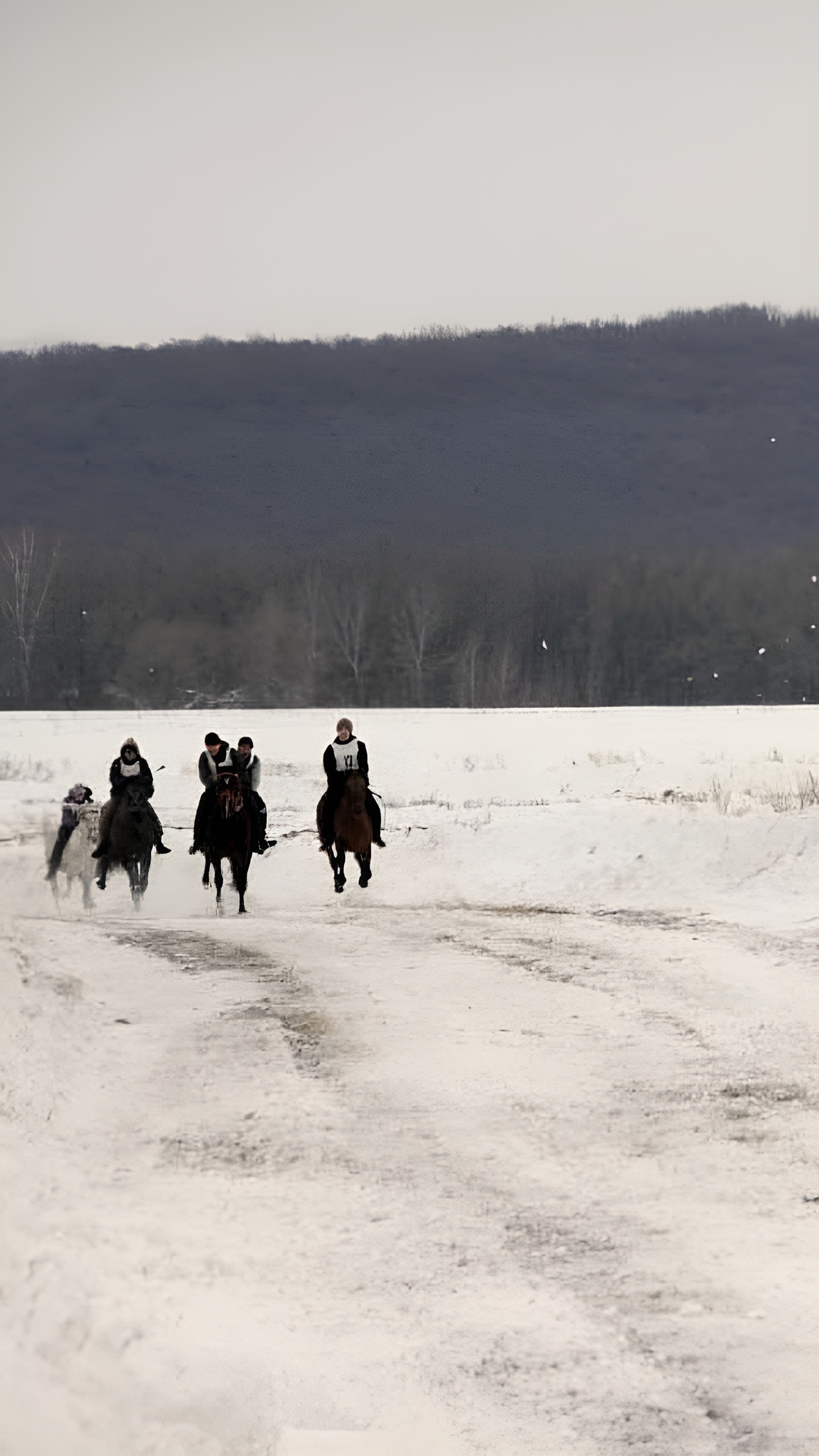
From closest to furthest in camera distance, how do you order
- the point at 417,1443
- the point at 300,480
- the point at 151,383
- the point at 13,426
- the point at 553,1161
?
the point at 417,1443 < the point at 553,1161 < the point at 300,480 < the point at 13,426 < the point at 151,383

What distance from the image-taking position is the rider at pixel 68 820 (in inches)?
720

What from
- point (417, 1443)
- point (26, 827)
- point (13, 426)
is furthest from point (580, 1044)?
point (13, 426)

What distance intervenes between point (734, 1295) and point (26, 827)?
24.0 metres

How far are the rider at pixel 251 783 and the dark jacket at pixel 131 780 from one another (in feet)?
3.84

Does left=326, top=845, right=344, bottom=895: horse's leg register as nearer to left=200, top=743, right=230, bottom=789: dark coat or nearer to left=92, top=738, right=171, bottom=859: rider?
left=200, top=743, right=230, bottom=789: dark coat

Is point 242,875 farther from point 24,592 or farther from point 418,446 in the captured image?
point 418,446

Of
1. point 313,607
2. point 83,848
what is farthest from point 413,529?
point 83,848

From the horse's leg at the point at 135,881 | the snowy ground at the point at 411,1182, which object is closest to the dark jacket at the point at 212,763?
the horse's leg at the point at 135,881

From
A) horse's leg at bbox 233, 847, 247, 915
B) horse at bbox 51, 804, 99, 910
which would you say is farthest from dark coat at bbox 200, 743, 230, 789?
horse at bbox 51, 804, 99, 910

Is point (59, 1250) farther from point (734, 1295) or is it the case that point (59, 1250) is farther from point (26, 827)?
point (26, 827)

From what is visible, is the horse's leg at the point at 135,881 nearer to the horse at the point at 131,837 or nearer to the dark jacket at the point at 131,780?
the horse at the point at 131,837

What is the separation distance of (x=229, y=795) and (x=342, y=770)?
141 cm

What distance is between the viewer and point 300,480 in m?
144

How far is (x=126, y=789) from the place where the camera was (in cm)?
1756
